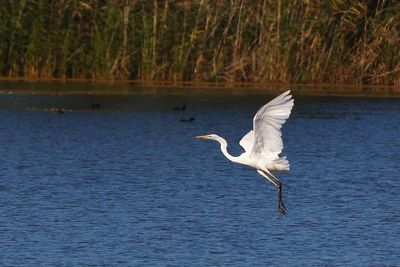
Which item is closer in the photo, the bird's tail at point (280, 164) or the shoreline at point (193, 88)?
the bird's tail at point (280, 164)

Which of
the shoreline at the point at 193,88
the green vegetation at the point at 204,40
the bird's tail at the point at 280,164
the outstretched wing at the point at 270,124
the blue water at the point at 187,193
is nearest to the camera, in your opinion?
the outstretched wing at the point at 270,124

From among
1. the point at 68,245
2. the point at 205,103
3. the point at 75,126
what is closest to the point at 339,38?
the point at 205,103

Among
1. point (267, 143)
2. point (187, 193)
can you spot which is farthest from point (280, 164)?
point (187, 193)

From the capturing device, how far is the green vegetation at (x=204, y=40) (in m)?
27.5

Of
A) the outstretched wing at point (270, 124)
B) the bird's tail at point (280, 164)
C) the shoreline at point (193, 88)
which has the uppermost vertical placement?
the outstretched wing at point (270, 124)

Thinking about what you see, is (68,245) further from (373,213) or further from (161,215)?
(373,213)

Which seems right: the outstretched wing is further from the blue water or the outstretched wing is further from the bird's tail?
the blue water

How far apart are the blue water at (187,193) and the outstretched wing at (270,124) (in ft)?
2.76

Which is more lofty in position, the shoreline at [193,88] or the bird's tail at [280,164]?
the bird's tail at [280,164]

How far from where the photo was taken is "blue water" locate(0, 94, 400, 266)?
447 inches

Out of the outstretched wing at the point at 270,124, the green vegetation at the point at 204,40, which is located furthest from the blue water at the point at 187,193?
the green vegetation at the point at 204,40

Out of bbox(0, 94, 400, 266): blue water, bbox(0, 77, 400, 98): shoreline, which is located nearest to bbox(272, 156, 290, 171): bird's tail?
bbox(0, 94, 400, 266): blue water

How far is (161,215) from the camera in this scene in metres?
13.2

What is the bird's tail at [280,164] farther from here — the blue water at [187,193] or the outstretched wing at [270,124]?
the blue water at [187,193]
